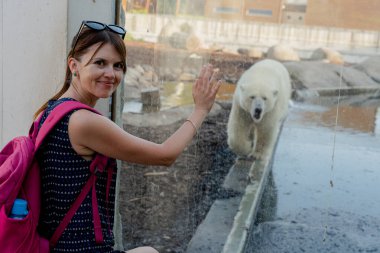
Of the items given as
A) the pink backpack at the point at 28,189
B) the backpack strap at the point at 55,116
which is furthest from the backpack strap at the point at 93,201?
the backpack strap at the point at 55,116

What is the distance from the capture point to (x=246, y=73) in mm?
2902

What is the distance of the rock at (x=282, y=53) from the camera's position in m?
2.59

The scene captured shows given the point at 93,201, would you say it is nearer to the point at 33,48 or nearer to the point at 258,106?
the point at 33,48

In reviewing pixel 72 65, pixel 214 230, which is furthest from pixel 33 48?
pixel 214 230

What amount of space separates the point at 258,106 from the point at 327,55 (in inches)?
45.1

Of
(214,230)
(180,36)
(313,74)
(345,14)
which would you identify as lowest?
(214,230)

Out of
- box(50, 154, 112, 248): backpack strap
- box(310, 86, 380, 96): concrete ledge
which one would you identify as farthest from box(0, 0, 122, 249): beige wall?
box(310, 86, 380, 96): concrete ledge

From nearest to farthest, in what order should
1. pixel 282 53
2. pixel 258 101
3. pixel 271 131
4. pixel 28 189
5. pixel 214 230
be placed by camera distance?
pixel 28 189
pixel 282 53
pixel 214 230
pixel 271 131
pixel 258 101

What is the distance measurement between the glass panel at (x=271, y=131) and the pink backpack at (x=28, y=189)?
1.21 m

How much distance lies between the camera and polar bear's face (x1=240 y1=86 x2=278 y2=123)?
323 cm

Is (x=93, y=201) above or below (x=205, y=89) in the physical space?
below

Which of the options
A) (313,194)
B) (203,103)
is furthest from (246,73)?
(203,103)

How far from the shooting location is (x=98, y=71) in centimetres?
152

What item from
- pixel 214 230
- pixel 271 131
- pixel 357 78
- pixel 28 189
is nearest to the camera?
pixel 28 189
